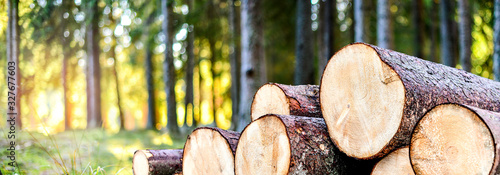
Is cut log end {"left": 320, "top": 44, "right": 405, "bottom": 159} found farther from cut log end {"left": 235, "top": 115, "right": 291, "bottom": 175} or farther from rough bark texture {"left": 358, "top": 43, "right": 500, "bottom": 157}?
cut log end {"left": 235, "top": 115, "right": 291, "bottom": 175}

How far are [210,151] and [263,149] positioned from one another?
0.58m

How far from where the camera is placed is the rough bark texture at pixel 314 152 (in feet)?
8.22

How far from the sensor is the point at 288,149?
8.11ft

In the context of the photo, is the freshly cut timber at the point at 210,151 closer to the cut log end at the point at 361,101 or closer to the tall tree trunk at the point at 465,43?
the cut log end at the point at 361,101

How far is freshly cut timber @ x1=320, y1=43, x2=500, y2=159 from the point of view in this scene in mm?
2404

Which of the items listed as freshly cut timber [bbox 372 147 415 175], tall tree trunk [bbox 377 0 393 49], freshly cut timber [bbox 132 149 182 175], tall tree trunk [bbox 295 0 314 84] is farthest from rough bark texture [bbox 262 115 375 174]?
tall tree trunk [bbox 295 0 314 84]

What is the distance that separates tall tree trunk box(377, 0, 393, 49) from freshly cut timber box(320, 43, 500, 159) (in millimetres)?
4186

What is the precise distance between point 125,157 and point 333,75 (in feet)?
16.5

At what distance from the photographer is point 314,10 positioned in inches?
468

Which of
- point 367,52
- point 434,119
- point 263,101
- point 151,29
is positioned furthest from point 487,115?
point 151,29

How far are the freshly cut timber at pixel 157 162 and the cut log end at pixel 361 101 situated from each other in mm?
1593

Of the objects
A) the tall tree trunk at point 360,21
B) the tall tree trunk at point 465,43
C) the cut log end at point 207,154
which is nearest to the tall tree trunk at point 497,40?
the tall tree trunk at point 465,43

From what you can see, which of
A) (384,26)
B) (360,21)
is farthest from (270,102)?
(360,21)

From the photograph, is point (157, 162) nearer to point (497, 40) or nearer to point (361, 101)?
point (361, 101)
